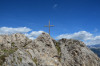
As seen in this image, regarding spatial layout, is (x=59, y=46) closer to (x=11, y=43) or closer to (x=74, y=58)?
(x=74, y=58)

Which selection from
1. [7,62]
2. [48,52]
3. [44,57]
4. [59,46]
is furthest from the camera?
[59,46]

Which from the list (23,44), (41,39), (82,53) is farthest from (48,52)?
(82,53)

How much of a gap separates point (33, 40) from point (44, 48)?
3505 millimetres

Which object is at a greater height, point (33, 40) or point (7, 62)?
point (33, 40)

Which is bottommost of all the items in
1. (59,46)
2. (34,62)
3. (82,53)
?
(34,62)

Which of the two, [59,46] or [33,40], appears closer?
[33,40]

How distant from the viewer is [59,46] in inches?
1063

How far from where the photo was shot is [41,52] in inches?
881

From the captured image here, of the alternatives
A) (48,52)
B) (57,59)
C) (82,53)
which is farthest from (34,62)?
(82,53)

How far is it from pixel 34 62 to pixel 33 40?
6.39 m

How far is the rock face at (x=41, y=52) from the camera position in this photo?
18.8 meters

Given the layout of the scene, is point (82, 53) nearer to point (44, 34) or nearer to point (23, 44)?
point (44, 34)

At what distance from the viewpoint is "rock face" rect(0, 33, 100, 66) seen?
1875 cm

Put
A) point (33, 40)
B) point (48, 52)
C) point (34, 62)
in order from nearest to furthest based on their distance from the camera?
point (34, 62), point (48, 52), point (33, 40)
